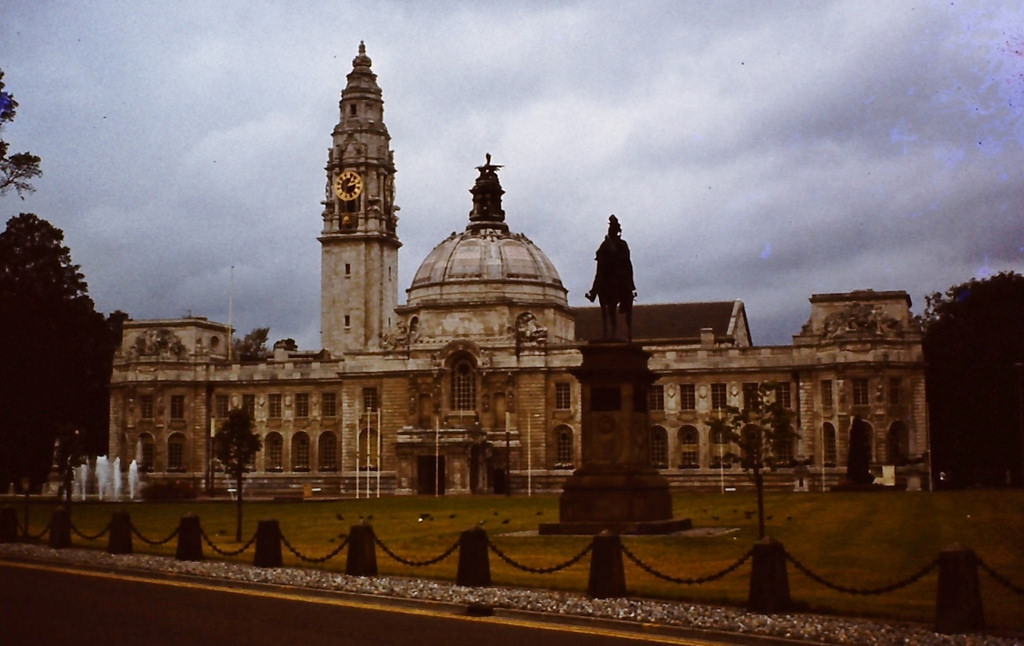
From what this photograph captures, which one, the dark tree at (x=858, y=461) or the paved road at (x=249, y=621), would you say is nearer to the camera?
the paved road at (x=249, y=621)

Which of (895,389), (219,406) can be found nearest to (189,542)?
(895,389)

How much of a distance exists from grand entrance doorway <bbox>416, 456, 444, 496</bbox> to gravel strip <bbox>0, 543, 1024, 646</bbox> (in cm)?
6458

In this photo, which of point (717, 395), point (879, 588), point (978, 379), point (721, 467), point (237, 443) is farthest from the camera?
point (717, 395)

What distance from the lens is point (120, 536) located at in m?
33.1

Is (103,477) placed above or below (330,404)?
below

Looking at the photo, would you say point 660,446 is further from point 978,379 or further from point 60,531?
point 60,531

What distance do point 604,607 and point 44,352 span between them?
57.4 meters

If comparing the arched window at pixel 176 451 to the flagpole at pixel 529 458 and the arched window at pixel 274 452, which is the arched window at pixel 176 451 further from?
the flagpole at pixel 529 458

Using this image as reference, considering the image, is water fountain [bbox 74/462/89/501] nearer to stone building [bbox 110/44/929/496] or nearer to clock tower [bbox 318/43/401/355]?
stone building [bbox 110/44/929/496]

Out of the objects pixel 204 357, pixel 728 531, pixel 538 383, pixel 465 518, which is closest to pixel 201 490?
pixel 204 357

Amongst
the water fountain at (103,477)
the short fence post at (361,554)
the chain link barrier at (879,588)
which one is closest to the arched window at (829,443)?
the water fountain at (103,477)

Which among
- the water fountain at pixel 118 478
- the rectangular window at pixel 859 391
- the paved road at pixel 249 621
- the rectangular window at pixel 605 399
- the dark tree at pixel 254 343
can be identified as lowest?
the paved road at pixel 249 621

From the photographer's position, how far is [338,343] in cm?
11031

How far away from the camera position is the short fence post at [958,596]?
1833cm
